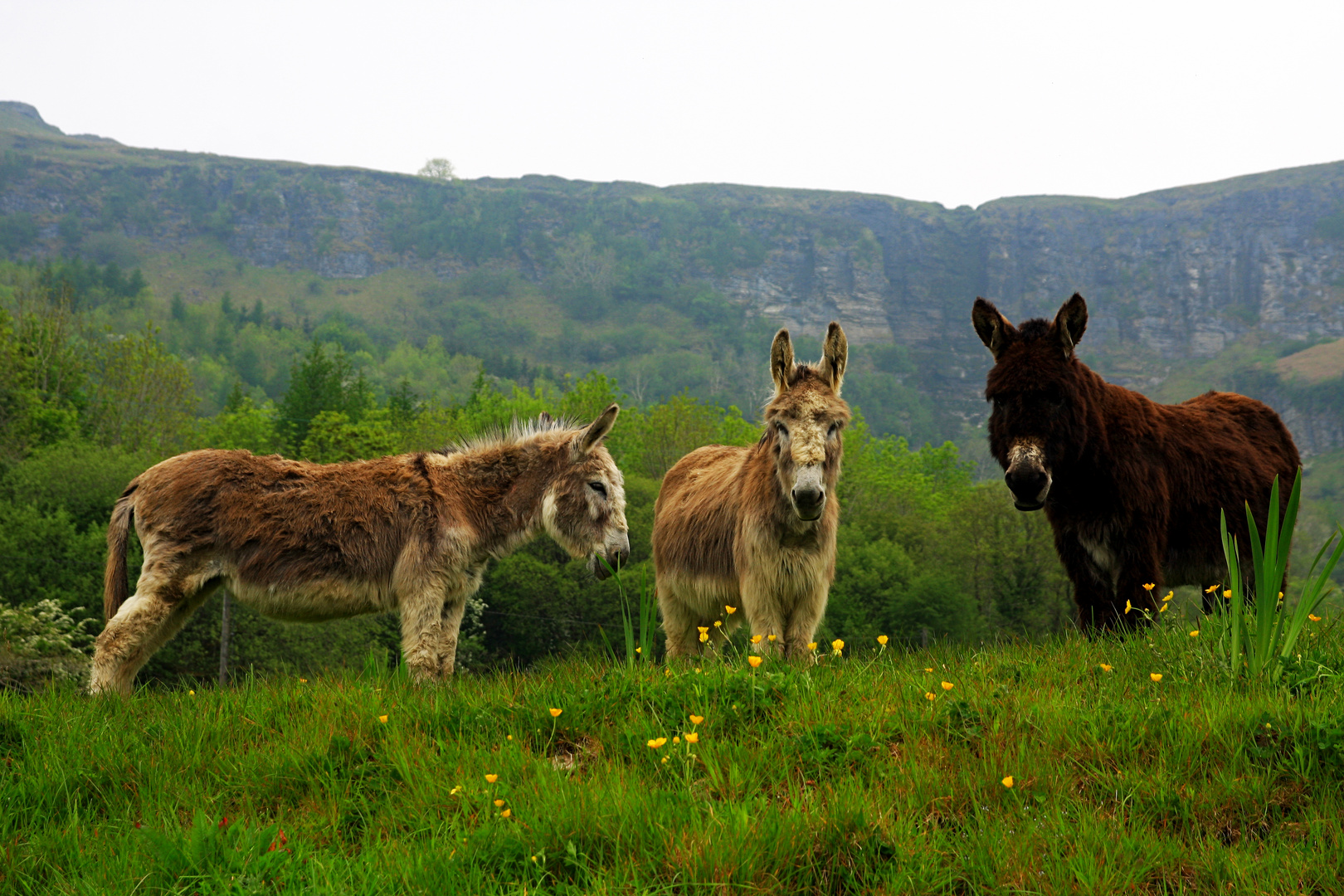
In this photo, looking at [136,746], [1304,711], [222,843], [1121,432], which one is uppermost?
[1121,432]

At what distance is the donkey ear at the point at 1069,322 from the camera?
6327 millimetres

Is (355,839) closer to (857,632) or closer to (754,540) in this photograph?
(754,540)

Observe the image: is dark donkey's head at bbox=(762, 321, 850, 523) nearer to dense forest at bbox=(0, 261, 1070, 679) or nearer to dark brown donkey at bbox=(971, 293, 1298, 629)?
dark brown donkey at bbox=(971, 293, 1298, 629)

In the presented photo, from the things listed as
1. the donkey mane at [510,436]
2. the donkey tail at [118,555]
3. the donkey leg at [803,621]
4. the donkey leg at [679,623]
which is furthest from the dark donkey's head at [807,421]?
the donkey tail at [118,555]

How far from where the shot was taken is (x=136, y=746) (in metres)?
4.65

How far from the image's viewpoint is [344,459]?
165ft

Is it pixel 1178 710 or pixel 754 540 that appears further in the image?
pixel 754 540

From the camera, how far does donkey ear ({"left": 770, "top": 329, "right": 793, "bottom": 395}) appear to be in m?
6.89

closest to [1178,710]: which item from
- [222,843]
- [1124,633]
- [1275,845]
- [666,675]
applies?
[1275,845]

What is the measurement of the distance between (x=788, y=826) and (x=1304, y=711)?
2273 millimetres

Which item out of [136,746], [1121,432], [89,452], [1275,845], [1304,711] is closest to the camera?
Answer: [1275,845]

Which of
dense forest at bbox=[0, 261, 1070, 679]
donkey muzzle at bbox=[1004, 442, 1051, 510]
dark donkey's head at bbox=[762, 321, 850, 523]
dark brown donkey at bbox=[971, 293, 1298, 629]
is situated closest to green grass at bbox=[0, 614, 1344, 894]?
donkey muzzle at bbox=[1004, 442, 1051, 510]

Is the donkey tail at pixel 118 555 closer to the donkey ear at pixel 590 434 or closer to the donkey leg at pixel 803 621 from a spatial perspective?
the donkey ear at pixel 590 434

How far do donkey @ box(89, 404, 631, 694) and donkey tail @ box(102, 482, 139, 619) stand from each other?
0.05 feet
